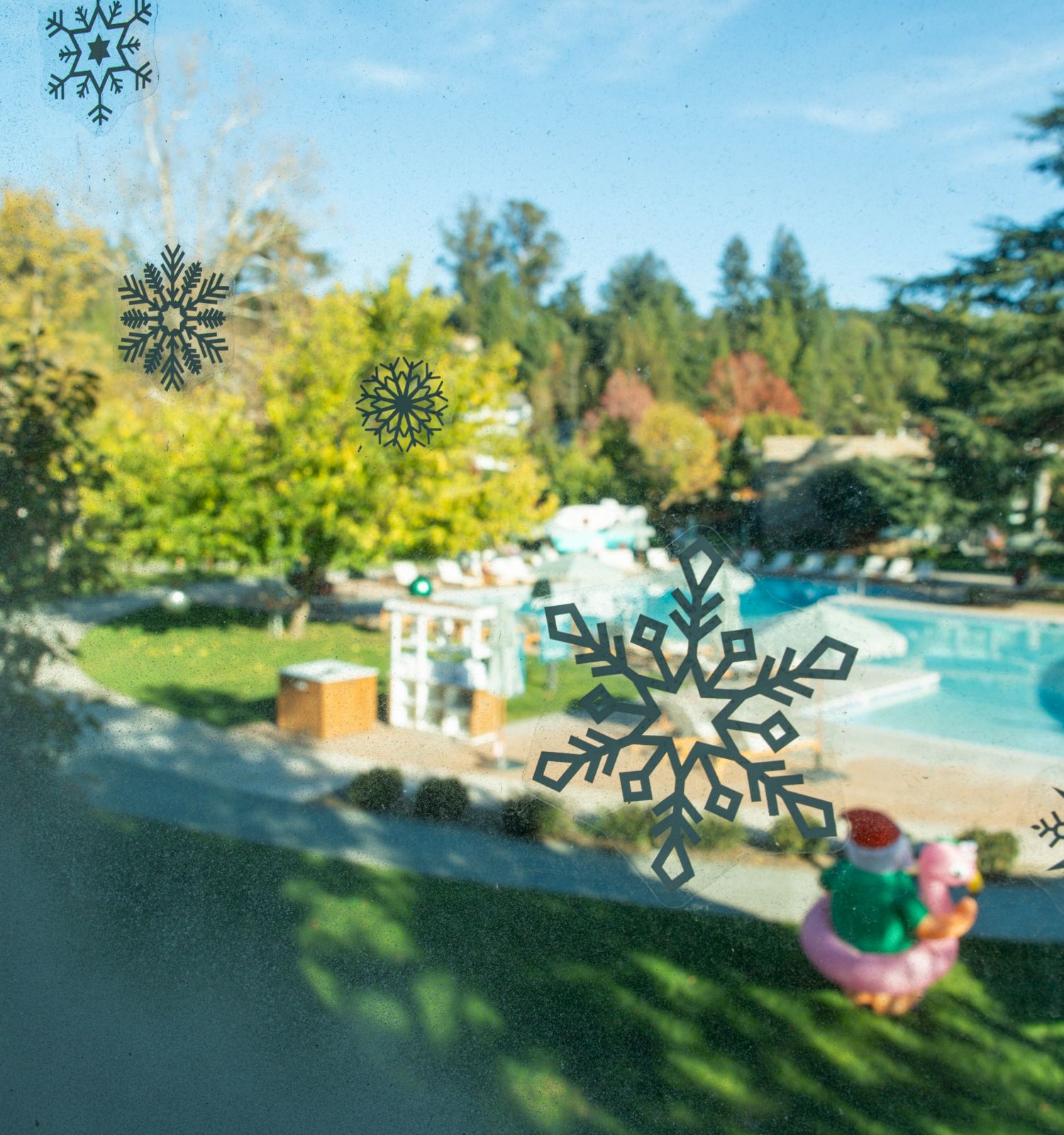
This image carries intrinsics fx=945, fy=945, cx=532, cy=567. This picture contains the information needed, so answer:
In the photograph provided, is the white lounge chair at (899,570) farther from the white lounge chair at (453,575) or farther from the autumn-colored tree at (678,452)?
the white lounge chair at (453,575)

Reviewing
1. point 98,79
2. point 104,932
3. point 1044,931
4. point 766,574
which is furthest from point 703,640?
point 98,79

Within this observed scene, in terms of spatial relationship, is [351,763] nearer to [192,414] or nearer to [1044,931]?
[192,414]

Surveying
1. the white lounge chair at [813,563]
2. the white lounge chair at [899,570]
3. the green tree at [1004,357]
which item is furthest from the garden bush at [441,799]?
the green tree at [1004,357]

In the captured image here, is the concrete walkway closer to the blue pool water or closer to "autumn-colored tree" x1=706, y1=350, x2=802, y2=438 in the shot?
the blue pool water

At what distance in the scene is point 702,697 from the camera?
1.57 metres

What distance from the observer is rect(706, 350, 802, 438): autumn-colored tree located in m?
1.45

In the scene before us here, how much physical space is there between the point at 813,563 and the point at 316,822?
1.16 meters

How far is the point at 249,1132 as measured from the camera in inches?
71.7

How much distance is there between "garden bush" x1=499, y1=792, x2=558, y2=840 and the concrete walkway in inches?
1.0

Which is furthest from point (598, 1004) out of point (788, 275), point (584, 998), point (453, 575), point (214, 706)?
point (788, 275)

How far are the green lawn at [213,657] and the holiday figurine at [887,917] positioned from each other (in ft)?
3.03

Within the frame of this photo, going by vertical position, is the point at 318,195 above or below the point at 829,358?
above

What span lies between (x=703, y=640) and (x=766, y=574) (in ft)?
0.52

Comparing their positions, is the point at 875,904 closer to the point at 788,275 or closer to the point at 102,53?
the point at 788,275
